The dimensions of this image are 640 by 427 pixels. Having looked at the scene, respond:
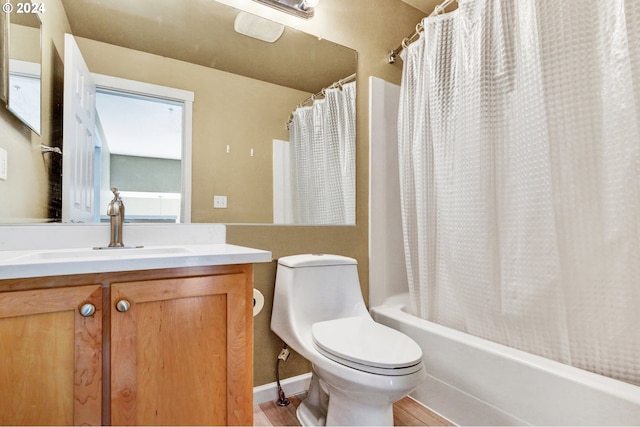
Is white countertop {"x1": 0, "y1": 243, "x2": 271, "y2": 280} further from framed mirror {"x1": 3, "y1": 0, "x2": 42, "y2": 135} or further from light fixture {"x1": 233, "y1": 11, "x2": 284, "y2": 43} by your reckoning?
light fixture {"x1": 233, "y1": 11, "x2": 284, "y2": 43}

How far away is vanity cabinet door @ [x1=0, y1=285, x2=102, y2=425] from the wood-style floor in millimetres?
820

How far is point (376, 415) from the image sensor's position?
1159 mm

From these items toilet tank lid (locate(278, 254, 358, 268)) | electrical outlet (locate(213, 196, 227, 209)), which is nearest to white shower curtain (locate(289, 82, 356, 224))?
toilet tank lid (locate(278, 254, 358, 268))

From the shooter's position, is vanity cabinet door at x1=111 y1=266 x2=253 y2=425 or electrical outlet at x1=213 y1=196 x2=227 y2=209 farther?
electrical outlet at x1=213 y1=196 x2=227 y2=209

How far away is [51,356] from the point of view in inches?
28.9

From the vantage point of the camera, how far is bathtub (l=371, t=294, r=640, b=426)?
0.96 m

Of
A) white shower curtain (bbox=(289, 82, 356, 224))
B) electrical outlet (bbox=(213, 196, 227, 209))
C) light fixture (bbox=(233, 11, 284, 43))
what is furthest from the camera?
white shower curtain (bbox=(289, 82, 356, 224))

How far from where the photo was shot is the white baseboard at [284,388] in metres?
1.54

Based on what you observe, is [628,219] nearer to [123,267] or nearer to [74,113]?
[123,267]

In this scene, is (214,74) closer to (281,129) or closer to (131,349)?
(281,129)

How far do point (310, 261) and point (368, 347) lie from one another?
19.0 inches

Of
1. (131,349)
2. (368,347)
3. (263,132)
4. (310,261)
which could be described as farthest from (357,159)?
(131,349)

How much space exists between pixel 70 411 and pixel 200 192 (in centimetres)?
86

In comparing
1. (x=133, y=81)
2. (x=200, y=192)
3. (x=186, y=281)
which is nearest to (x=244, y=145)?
(x=200, y=192)
